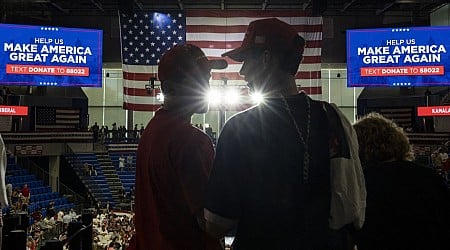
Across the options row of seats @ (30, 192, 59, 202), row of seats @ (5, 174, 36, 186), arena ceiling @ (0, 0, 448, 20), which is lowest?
row of seats @ (30, 192, 59, 202)

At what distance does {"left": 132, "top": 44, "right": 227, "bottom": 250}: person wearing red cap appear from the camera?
63.9 inches

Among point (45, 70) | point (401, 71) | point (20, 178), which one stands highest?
point (45, 70)

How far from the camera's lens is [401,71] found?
55.5ft

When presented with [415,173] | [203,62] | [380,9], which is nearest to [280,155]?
[203,62]

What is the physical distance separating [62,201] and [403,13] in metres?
17.1

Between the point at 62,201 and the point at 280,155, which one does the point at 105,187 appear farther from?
the point at 280,155

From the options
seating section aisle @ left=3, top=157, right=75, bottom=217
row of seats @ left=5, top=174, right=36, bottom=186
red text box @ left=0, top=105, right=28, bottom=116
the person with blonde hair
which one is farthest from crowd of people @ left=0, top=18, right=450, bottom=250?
red text box @ left=0, top=105, right=28, bottom=116

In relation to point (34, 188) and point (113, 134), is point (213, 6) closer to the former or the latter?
point (113, 134)

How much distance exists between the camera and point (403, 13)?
23531mm

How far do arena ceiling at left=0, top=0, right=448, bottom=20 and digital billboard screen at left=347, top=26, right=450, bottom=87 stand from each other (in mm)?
4521

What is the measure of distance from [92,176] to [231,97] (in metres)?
10.6

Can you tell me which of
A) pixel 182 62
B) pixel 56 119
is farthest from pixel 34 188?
pixel 182 62

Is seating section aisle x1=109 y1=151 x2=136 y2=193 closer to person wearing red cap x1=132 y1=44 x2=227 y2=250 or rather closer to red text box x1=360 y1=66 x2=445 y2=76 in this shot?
red text box x1=360 y1=66 x2=445 y2=76

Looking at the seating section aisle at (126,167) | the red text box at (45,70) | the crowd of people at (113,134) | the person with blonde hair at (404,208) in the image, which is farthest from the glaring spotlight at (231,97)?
the crowd of people at (113,134)
